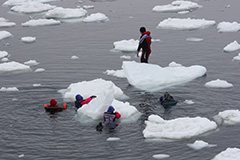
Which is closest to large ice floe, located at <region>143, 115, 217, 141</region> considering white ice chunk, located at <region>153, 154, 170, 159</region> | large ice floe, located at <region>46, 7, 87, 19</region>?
white ice chunk, located at <region>153, 154, 170, 159</region>

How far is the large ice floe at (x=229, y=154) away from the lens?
11531 millimetres

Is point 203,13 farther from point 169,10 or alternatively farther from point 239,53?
point 239,53

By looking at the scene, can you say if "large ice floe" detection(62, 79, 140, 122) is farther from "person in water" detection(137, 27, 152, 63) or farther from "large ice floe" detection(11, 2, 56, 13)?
"large ice floe" detection(11, 2, 56, 13)

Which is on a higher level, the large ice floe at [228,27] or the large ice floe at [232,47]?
the large ice floe at [228,27]

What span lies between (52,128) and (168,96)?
447 cm

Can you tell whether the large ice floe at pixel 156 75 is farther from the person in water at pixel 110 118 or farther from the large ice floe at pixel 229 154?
the large ice floe at pixel 229 154

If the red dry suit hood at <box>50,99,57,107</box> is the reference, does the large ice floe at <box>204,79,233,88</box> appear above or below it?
above

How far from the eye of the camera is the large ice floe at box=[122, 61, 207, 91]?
61.2 feet

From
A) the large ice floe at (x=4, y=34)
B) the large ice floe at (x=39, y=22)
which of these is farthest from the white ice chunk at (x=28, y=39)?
the large ice floe at (x=39, y=22)

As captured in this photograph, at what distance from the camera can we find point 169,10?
123ft

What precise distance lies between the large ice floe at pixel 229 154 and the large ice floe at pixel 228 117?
2.36m

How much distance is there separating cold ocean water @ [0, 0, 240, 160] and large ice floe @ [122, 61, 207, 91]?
1.31ft

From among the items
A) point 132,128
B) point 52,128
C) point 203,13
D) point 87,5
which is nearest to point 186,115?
point 132,128

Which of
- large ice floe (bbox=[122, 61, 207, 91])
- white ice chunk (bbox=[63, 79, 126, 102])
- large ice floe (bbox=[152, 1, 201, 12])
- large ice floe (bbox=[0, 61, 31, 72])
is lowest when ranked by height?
white ice chunk (bbox=[63, 79, 126, 102])
